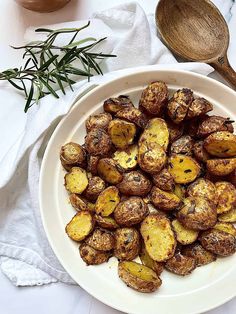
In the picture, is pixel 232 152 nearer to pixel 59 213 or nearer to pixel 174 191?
pixel 174 191

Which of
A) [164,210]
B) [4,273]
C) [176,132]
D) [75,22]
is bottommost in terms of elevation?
[4,273]

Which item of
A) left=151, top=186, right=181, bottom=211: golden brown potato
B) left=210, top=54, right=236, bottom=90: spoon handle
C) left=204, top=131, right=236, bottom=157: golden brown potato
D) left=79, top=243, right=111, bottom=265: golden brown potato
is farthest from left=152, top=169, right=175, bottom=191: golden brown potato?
left=210, top=54, right=236, bottom=90: spoon handle

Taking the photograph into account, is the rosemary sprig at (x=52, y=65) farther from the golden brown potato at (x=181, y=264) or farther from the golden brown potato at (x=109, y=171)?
the golden brown potato at (x=181, y=264)

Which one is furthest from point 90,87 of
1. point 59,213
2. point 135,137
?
point 59,213

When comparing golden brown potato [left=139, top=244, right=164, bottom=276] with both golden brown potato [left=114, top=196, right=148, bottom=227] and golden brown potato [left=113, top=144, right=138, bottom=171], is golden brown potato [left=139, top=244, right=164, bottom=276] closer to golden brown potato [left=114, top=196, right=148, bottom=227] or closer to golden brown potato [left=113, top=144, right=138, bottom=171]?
golden brown potato [left=114, top=196, right=148, bottom=227]

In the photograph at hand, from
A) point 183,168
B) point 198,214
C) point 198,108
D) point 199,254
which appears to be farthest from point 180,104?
point 199,254

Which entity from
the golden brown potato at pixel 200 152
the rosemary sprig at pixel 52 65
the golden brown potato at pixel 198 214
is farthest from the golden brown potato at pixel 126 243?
the rosemary sprig at pixel 52 65

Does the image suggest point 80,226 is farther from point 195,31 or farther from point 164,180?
point 195,31
